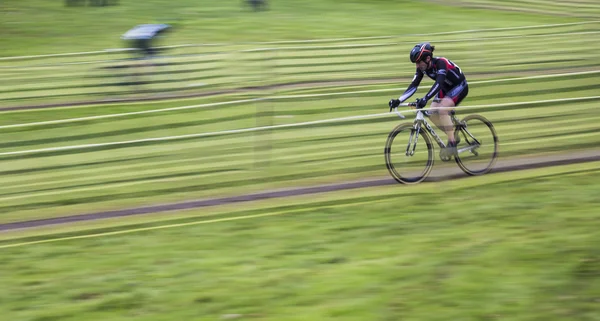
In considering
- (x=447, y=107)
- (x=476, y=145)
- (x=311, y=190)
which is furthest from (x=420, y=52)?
(x=311, y=190)

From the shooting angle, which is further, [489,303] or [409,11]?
[409,11]

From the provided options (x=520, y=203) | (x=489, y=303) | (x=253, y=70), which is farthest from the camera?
(x=253, y=70)

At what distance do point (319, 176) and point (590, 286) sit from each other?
180 inches

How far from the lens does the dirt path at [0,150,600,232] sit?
10.0 meters

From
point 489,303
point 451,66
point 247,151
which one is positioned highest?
point 451,66

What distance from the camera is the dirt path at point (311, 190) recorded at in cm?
1000

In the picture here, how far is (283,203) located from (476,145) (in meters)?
2.81

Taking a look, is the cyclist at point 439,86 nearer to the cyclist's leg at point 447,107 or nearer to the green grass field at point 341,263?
the cyclist's leg at point 447,107

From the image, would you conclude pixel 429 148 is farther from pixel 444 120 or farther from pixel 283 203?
pixel 283 203

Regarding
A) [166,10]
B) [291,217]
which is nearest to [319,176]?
[291,217]

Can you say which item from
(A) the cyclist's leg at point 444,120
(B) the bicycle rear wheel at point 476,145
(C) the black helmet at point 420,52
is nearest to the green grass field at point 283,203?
(B) the bicycle rear wheel at point 476,145

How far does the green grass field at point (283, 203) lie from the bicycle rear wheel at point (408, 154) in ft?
0.71

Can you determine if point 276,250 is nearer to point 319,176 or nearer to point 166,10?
point 319,176

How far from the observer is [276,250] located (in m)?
8.70
